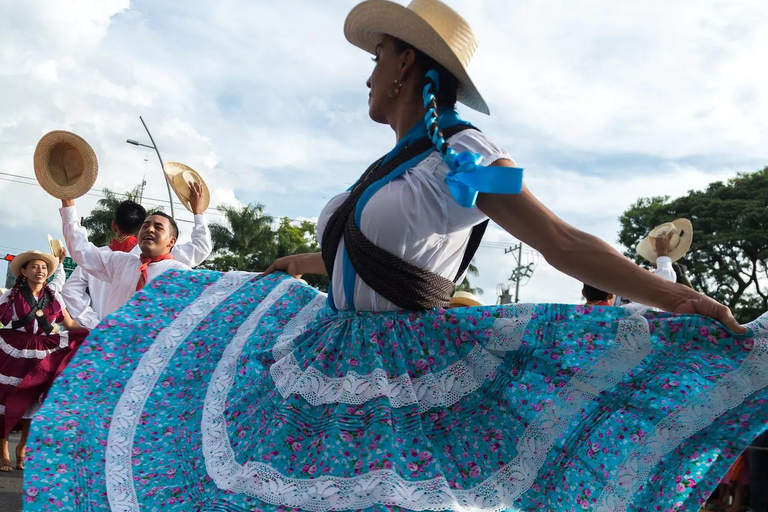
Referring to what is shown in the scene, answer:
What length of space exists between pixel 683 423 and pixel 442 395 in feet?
2.13

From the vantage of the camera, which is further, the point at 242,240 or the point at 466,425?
the point at 242,240

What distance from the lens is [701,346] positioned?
1.93 meters

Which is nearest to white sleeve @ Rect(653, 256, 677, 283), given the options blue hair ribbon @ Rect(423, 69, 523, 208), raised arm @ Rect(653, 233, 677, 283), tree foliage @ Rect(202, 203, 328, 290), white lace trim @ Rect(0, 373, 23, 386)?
raised arm @ Rect(653, 233, 677, 283)

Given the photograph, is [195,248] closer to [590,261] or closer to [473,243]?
[473,243]

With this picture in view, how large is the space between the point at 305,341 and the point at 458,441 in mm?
560

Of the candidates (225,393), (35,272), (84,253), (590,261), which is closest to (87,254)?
(84,253)

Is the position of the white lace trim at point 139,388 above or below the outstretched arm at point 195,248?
below

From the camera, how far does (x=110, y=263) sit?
5.25 m

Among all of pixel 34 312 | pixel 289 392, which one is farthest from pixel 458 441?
pixel 34 312

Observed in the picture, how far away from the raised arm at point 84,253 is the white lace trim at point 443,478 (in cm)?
338

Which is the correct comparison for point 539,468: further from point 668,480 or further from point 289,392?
point 289,392

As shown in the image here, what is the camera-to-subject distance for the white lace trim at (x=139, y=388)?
2.08m

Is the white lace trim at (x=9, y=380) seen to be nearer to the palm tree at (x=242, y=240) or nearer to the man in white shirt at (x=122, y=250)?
the man in white shirt at (x=122, y=250)

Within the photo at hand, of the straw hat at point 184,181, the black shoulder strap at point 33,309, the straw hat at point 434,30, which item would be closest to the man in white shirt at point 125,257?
the straw hat at point 184,181
